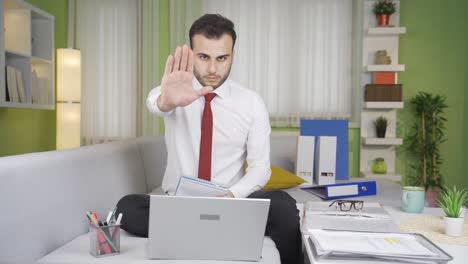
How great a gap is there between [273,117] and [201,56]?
10.2 ft

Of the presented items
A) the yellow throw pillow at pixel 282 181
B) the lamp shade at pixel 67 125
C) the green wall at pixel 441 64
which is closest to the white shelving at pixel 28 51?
the lamp shade at pixel 67 125

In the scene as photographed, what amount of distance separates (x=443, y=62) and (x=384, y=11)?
0.79m

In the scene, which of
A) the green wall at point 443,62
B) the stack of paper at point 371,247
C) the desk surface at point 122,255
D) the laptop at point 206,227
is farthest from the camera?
the green wall at point 443,62

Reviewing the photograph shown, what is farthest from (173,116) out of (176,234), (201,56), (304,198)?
(304,198)

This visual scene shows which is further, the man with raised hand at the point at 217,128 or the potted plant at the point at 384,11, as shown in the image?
the potted plant at the point at 384,11

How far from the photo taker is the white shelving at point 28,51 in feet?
12.2

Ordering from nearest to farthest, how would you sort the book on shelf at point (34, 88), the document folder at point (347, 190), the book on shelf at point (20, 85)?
the document folder at point (347, 190) → the book on shelf at point (20, 85) → the book on shelf at point (34, 88)

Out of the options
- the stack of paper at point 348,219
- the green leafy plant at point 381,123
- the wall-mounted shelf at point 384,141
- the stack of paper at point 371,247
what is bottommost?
the stack of paper at point 348,219

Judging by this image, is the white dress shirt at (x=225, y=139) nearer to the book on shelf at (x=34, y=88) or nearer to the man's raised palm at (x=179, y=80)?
the man's raised palm at (x=179, y=80)

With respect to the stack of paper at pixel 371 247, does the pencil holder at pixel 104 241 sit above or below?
below

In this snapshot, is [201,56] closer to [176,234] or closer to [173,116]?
[173,116]

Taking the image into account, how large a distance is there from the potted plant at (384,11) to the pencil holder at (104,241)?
4.03m

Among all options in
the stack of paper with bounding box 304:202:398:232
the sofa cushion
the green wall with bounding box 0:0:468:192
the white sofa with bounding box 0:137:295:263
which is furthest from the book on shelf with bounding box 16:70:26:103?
the stack of paper with bounding box 304:202:398:232

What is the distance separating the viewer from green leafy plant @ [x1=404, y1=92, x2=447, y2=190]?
16.1 feet
